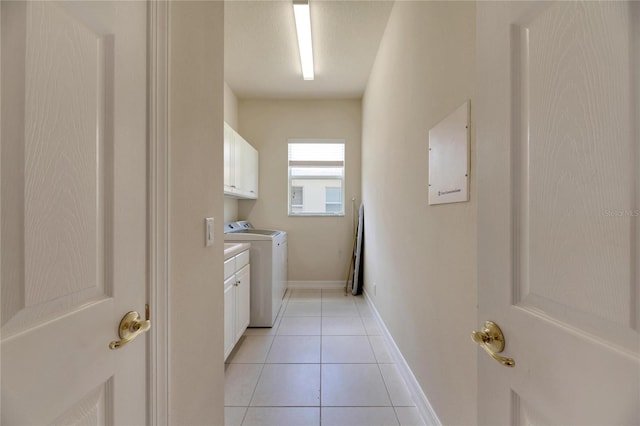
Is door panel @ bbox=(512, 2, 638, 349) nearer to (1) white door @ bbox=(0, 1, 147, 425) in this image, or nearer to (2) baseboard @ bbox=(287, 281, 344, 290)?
(1) white door @ bbox=(0, 1, 147, 425)

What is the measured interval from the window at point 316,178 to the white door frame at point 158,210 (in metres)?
3.48

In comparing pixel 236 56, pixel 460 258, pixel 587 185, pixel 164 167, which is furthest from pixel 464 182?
pixel 236 56

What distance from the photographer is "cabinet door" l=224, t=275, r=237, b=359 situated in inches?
78.9

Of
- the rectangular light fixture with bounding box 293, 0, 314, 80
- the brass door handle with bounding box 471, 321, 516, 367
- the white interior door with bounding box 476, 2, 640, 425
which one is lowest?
the brass door handle with bounding box 471, 321, 516, 367

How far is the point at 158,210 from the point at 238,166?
2.61 m

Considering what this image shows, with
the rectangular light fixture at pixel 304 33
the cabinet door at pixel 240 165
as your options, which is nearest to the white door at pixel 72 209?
the rectangular light fixture at pixel 304 33

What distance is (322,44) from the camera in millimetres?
2814

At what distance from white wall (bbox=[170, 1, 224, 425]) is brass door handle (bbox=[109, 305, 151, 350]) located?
0.56 ft

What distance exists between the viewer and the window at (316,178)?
14.1 feet

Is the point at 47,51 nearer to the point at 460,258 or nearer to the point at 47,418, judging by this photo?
the point at 47,418

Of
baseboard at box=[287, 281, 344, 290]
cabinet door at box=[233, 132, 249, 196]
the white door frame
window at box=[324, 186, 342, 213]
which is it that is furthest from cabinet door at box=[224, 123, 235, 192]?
the white door frame

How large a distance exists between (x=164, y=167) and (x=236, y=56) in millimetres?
2834

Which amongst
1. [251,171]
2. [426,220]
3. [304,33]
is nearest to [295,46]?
[304,33]

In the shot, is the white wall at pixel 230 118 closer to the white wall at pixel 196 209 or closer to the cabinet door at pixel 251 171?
the cabinet door at pixel 251 171
